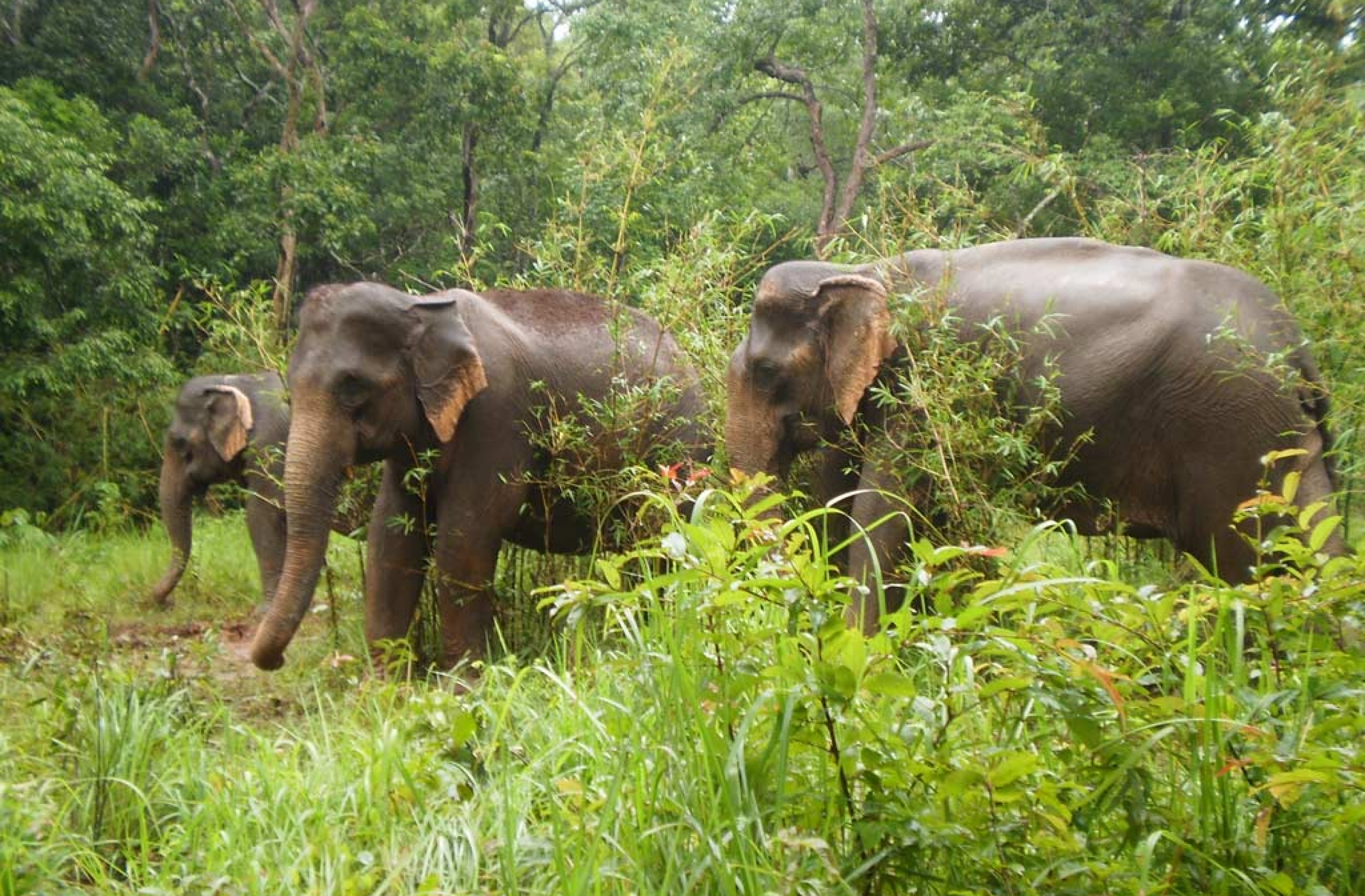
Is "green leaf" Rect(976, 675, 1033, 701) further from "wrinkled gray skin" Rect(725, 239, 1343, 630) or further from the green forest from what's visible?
"wrinkled gray skin" Rect(725, 239, 1343, 630)

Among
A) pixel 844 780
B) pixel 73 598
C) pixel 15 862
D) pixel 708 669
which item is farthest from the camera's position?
pixel 73 598

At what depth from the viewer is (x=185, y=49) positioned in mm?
16188

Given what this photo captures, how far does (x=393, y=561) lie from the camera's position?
5.89 m

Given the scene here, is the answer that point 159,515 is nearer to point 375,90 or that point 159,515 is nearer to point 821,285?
point 375,90

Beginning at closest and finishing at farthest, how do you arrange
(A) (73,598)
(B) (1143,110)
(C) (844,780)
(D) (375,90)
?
(C) (844,780) < (A) (73,598) < (B) (1143,110) < (D) (375,90)

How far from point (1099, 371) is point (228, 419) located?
18.8 feet

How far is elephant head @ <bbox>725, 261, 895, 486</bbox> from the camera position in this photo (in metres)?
5.31

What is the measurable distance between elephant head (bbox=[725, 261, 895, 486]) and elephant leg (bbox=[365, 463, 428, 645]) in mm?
1532

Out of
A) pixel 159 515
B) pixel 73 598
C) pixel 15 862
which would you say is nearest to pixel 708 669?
pixel 15 862

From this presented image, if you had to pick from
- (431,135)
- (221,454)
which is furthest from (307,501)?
(431,135)

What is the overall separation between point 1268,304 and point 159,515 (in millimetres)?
10115

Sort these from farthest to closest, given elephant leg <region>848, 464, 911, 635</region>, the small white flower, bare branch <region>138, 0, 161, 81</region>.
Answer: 1. bare branch <region>138, 0, 161, 81</region>
2. elephant leg <region>848, 464, 911, 635</region>
3. the small white flower

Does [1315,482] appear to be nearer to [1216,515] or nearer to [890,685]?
[1216,515]

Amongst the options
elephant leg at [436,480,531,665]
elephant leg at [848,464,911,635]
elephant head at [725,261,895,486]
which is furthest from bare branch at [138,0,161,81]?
elephant leg at [848,464,911,635]
